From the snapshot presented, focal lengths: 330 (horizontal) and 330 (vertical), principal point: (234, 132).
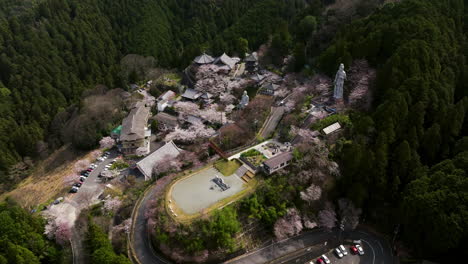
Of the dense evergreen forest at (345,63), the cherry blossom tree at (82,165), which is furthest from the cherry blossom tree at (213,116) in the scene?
the cherry blossom tree at (82,165)

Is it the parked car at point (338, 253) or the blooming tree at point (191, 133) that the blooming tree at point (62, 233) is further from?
the parked car at point (338, 253)

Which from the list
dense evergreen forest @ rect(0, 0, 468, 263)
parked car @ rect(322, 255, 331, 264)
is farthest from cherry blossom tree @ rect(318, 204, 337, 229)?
parked car @ rect(322, 255, 331, 264)

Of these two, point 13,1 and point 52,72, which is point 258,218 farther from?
point 13,1

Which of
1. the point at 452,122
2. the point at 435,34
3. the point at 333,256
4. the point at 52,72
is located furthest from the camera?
the point at 52,72

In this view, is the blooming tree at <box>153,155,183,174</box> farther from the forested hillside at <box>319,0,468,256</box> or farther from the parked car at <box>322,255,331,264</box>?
the forested hillside at <box>319,0,468,256</box>

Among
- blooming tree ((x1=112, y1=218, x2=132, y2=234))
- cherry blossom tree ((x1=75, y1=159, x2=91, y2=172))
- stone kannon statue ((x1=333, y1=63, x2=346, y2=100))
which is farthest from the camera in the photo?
cherry blossom tree ((x1=75, y1=159, x2=91, y2=172))

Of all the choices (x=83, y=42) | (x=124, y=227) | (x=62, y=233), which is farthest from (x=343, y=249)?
(x=83, y=42)

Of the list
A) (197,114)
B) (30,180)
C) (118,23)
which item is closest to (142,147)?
(197,114)

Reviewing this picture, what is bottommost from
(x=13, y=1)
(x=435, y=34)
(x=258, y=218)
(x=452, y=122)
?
(x=258, y=218)
